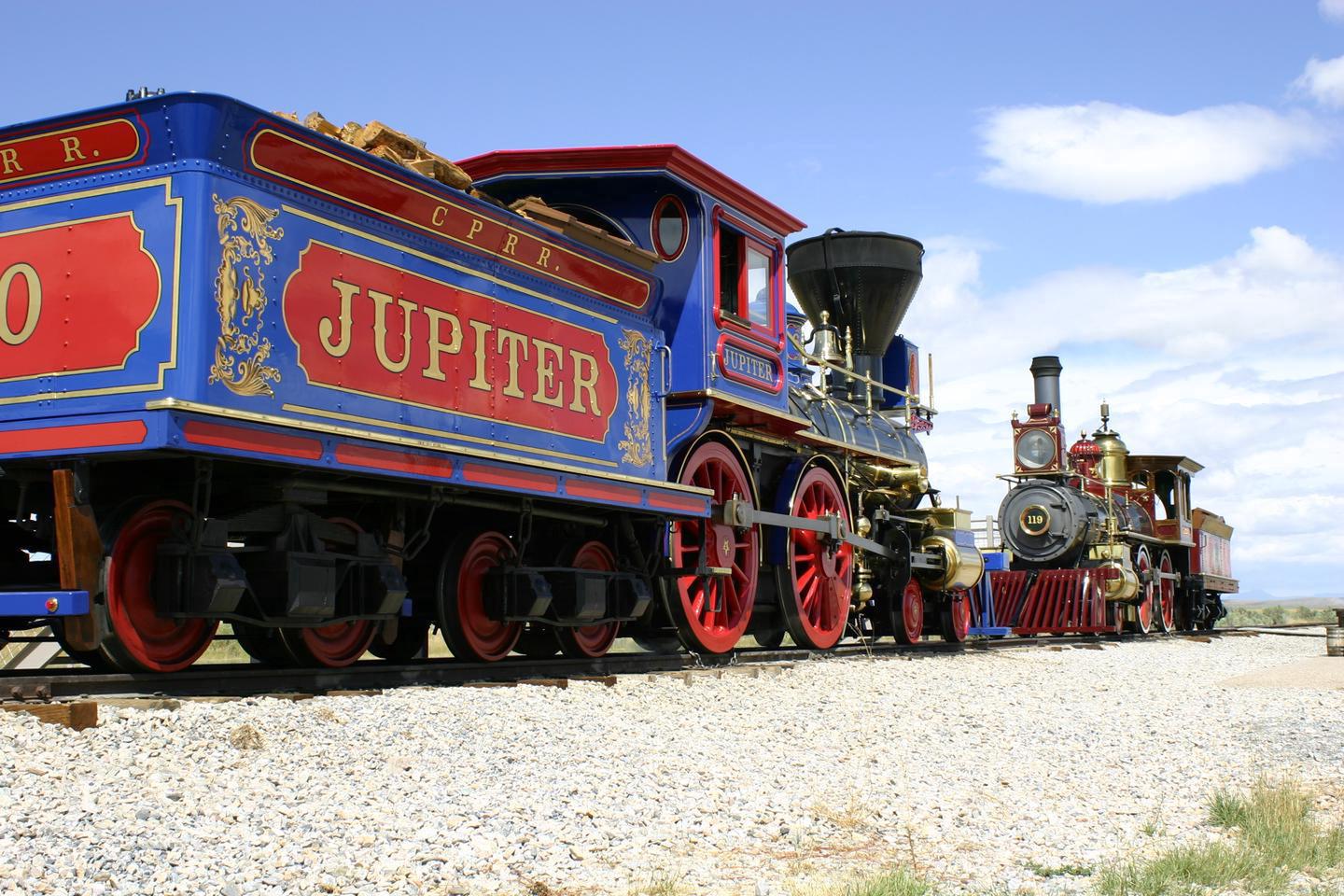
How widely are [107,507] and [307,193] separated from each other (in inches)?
72.3

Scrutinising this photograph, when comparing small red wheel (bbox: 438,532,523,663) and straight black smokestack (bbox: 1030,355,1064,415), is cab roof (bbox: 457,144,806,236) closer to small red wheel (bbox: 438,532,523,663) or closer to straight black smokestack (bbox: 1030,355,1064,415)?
small red wheel (bbox: 438,532,523,663)

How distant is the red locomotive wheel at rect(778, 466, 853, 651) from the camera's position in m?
12.1

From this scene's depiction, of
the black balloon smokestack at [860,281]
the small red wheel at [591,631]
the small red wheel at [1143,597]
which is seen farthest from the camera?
the small red wheel at [1143,597]

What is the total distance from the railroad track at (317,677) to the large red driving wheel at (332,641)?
5.5 inches

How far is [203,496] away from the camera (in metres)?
6.34

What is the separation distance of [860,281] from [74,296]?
30.8 ft

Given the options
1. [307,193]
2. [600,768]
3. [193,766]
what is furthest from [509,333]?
[193,766]

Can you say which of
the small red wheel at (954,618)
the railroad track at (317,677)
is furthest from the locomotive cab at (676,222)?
the small red wheel at (954,618)

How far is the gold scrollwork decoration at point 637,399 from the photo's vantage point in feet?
31.2

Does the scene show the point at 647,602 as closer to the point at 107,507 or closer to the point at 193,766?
the point at 107,507

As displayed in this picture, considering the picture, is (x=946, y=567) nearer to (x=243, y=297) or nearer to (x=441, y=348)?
(x=441, y=348)

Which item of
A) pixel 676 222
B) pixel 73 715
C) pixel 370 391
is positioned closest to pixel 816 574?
pixel 676 222

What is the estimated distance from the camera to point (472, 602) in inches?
330

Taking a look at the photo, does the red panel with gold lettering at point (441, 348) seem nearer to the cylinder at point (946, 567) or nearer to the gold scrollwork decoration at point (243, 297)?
the gold scrollwork decoration at point (243, 297)
